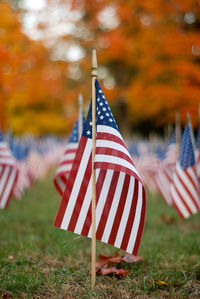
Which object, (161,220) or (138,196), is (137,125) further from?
(138,196)

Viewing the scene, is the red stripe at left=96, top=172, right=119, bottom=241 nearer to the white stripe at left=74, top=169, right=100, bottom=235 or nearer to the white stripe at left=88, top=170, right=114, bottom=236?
the white stripe at left=88, top=170, right=114, bottom=236

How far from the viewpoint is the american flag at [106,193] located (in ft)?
10.8

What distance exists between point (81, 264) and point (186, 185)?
85.7 inches

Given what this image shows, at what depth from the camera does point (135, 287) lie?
3.45 m

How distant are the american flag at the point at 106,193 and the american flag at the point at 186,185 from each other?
77.3 inches

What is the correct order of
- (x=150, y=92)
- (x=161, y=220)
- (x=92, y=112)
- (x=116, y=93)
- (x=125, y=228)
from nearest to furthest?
(x=92, y=112)
(x=125, y=228)
(x=161, y=220)
(x=150, y=92)
(x=116, y=93)

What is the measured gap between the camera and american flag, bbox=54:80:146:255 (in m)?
3.30

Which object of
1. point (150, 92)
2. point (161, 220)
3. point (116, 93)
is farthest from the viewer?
point (116, 93)

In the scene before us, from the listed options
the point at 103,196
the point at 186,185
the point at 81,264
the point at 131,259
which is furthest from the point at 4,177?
the point at 186,185

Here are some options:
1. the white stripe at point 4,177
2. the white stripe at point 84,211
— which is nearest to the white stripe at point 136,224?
the white stripe at point 84,211

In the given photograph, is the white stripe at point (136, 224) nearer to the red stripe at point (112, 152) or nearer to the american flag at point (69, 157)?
the red stripe at point (112, 152)

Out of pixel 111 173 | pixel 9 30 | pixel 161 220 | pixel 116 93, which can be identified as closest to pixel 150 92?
pixel 116 93

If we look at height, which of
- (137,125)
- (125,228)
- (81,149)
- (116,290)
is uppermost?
(137,125)

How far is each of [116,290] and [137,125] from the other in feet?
80.0
